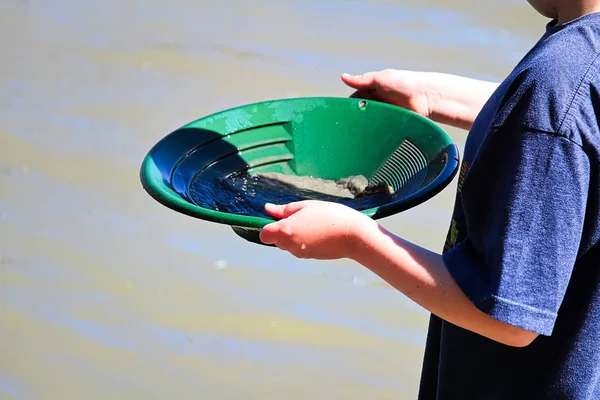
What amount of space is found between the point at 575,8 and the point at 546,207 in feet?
0.92

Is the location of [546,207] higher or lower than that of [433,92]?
higher

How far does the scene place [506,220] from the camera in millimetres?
1050

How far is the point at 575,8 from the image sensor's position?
1130 millimetres

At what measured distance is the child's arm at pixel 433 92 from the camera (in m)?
1.71

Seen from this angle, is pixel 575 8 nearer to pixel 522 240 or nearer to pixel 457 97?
pixel 522 240

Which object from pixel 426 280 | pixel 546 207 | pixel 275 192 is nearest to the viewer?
pixel 546 207

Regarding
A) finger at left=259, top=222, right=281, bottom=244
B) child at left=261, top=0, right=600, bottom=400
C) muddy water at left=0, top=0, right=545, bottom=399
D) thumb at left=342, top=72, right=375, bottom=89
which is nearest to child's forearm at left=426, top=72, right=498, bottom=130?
thumb at left=342, top=72, right=375, bottom=89

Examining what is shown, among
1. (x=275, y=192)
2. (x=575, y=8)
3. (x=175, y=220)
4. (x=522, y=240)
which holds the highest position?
(x=575, y=8)

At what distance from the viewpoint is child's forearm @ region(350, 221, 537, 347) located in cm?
112

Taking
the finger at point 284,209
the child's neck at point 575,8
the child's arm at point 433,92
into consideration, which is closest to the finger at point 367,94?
the child's arm at point 433,92

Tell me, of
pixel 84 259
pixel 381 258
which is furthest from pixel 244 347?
pixel 381 258

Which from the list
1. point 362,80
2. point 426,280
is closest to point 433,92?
point 362,80

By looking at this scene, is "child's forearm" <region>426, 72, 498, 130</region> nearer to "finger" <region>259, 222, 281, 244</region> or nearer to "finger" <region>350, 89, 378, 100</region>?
"finger" <region>350, 89, 378, 100</region>

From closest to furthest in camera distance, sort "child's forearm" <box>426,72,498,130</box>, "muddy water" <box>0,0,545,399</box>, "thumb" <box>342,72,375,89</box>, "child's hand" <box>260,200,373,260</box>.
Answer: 1. "child's hand" <box>260,200,373,260</box>
2. "child's forearm" <box>426,72,498,130</box>
3. "thumb" <box>342,72,375,89</box>
4. "muddy water" <box>0,0,545,399</box>
